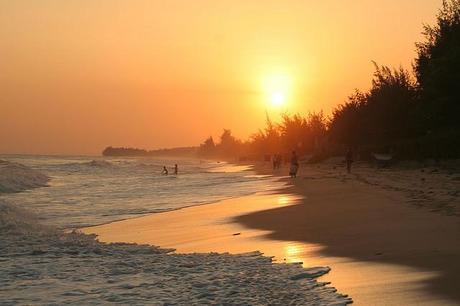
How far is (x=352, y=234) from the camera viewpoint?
952 cm

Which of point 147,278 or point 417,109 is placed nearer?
point 147,278

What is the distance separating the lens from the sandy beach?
5.88m

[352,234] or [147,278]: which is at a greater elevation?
[352,234]

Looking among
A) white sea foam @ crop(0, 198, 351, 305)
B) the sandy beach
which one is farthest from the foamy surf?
the sandy beach

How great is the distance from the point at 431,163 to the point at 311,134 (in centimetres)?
5297

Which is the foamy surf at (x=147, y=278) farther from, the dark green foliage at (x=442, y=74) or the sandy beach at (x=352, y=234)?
the dark green foliage at (x=442, y=74)

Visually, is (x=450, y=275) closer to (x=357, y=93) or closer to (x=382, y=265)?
(x=382, y=265)

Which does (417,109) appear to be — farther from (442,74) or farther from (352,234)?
(352,234)

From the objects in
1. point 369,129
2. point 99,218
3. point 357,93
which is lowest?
point 99,218

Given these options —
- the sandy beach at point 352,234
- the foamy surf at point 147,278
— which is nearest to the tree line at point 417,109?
the sandy beach at point 352,234

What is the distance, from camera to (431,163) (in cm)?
2978

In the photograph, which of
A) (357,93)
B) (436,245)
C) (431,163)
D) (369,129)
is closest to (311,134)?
(357,93)

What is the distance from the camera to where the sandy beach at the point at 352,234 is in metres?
5.88

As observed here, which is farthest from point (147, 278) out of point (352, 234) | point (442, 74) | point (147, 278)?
point (442, 74)
